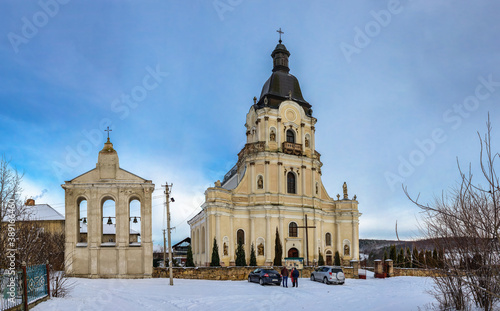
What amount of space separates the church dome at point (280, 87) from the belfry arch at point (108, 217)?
20314mm

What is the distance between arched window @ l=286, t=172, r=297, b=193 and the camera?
48.6m

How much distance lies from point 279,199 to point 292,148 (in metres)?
6.18

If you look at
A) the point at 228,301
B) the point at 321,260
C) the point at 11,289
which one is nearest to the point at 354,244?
the point at 321,260

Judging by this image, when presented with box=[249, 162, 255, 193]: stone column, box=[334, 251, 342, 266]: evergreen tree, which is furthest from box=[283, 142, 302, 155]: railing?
box=[334, 251, 342, 266]: evergreen tree

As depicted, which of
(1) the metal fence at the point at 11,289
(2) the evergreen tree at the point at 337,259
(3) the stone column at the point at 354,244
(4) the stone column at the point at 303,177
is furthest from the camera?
(3) the stone column at the point at 354,244

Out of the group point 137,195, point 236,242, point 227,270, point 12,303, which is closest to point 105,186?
point 137,195

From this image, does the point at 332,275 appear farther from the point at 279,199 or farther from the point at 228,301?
the point at 279,199

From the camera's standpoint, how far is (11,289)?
516 inches

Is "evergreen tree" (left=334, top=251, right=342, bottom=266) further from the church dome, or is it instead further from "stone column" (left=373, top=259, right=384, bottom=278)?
the church dome

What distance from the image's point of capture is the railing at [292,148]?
158ft

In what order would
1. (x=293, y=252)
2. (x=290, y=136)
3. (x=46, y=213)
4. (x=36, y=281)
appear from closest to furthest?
(x=36, y=281) < (x=293, y=252) < (x=290, y=136) < (x=46, y=213)

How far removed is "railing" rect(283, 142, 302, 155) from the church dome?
4.78m

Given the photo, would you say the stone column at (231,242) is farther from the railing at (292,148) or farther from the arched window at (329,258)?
the arched window at (329,258)

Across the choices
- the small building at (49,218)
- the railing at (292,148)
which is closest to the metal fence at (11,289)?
the railing at (292,148)
